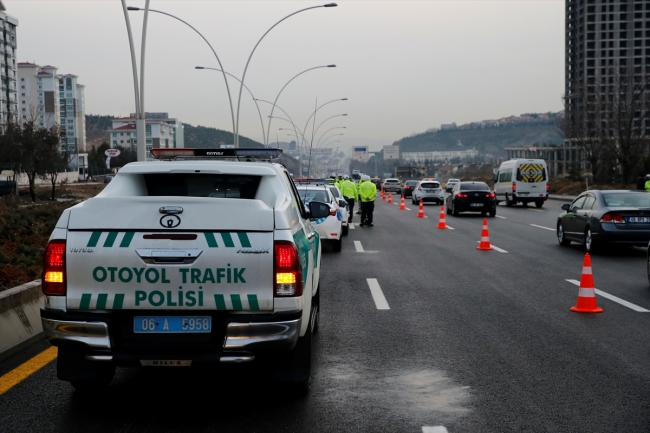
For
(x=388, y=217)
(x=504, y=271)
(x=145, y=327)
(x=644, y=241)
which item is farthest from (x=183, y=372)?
(x=388, y=217)

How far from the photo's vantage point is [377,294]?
454 inches

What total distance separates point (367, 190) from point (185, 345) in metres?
21.5

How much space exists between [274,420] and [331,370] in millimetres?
1535

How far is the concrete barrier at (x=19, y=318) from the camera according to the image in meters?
7.52

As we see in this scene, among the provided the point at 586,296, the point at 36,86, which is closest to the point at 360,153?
the point at 36,86

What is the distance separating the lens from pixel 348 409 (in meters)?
5.67

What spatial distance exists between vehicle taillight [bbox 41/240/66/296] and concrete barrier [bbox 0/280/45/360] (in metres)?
2.43

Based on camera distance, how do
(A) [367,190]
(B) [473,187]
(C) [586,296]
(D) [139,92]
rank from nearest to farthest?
(C) [586,296]
(D) [139,92]
(A) [367,190]
(B) [473,187]

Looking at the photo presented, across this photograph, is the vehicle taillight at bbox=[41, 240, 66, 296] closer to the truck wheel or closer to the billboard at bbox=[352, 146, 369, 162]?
the truck wheel

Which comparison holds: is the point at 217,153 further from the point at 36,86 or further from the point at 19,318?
the point at 36,86

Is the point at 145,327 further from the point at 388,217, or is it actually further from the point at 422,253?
the point at 388,217

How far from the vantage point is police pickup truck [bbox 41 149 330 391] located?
516cm

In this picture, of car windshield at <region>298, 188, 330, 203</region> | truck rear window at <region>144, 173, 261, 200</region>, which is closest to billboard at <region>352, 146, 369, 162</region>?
car windshield at <region>298, 188, 330, 203</region>

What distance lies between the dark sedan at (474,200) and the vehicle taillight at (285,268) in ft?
93.0
